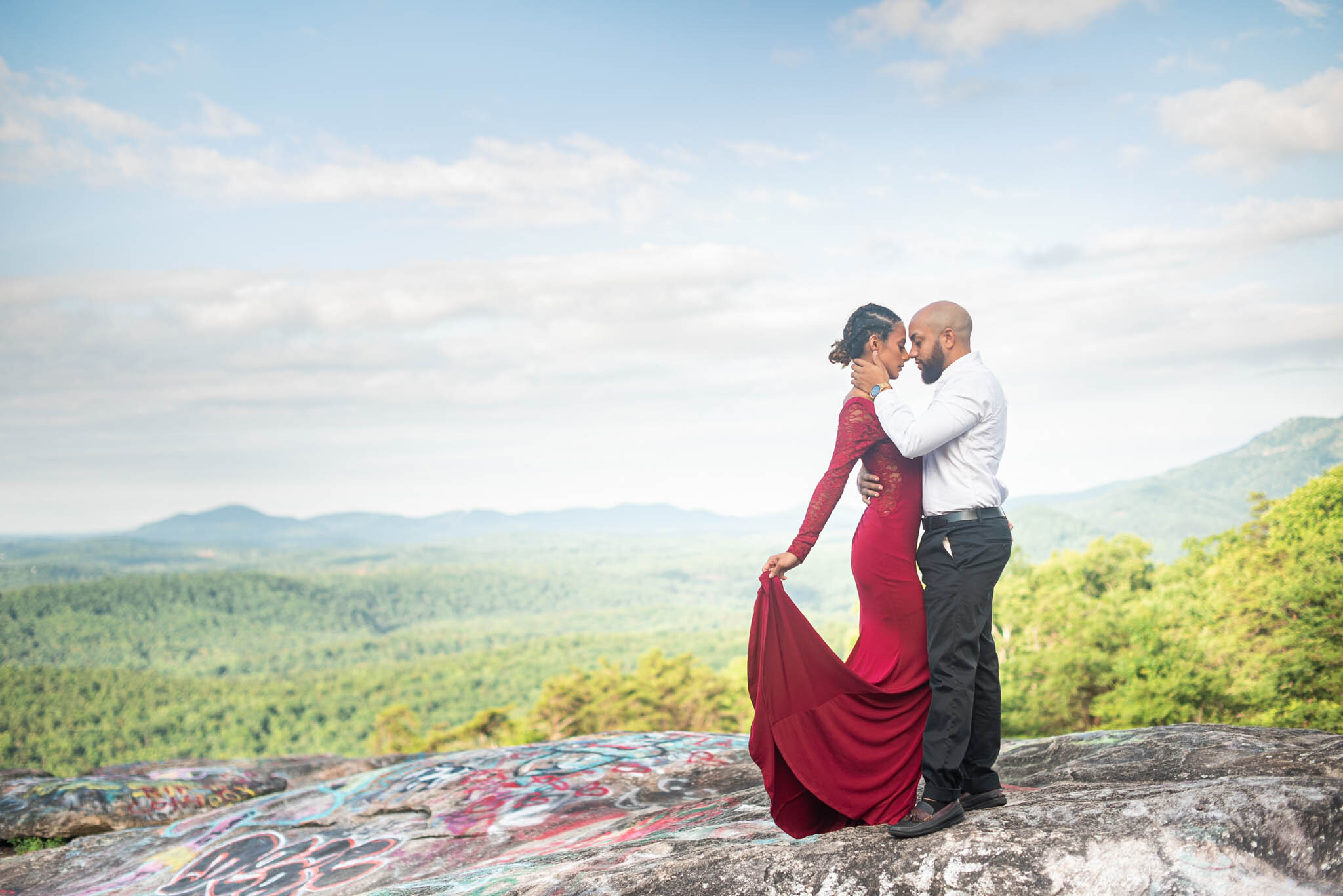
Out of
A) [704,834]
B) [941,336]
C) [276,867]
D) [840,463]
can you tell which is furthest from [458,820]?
[941,336]

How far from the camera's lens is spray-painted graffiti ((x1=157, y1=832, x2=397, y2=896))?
7.08 metres

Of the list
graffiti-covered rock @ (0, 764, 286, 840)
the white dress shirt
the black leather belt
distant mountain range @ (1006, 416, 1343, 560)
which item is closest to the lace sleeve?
the white dress shirt

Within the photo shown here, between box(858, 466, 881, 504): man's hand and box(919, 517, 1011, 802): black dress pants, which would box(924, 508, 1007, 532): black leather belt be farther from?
box(858, 466, 881, 504): man's hand

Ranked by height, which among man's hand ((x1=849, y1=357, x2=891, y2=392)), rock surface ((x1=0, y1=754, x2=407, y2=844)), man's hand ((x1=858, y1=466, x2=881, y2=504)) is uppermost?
man's hand ((x1=849, y1=357, x2=891, y2=392))

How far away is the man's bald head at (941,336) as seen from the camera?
4430 mm

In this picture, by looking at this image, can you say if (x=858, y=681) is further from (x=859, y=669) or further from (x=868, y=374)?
(x=868, y=374)

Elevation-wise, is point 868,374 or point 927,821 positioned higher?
point 868,374

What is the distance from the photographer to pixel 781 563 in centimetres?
444

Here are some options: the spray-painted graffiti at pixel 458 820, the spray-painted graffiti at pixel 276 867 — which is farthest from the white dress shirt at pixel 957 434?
the spray-painted graffiti at pixel 276 867

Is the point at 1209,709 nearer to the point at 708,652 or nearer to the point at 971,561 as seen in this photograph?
the point at 971,561

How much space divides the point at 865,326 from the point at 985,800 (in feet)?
8.62

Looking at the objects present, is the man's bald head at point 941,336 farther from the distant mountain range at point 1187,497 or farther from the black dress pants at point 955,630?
the distant mountain range at point 1187,497

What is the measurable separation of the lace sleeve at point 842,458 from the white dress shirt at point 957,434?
0.40 ft

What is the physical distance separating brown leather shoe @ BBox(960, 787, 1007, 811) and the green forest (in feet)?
36.6
